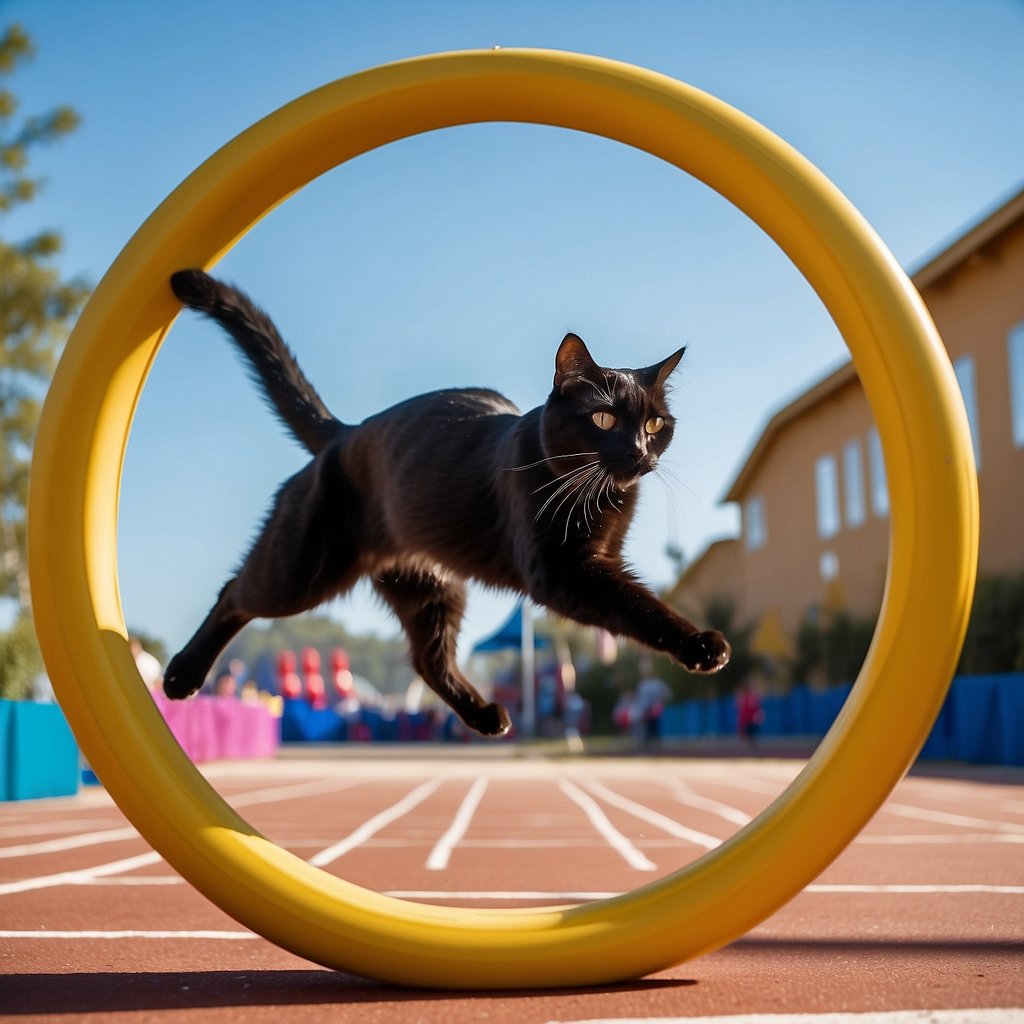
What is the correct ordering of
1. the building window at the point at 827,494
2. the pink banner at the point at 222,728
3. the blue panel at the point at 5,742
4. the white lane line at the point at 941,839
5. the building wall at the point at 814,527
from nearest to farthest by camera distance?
the white lane line at the point at 941,839
the blue panel at the point at 5,742
the pink banner at the point at 222,728
the building wall at the point at 814,527
the building window at the point at 827,494

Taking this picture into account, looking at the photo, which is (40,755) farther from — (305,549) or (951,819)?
(305,549)

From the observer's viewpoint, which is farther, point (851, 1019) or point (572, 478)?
point (572, 478)

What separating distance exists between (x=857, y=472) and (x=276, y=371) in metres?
23.1

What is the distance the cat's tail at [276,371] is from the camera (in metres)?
3.62

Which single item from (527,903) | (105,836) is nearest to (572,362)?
(527,903)

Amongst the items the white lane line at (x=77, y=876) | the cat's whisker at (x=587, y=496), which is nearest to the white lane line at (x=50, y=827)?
the white lane line at (x=77, y=876)

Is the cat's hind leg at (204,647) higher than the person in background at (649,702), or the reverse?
the cat's hind leg at (204,647)

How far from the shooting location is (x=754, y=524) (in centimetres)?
3141

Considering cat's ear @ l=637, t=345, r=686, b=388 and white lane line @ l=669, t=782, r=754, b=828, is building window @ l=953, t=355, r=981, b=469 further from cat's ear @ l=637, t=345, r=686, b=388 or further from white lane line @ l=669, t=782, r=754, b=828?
cat's ear @ l=637, t=345, r=686, b=388

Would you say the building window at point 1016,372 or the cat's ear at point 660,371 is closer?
the cat's ear at point 660,371

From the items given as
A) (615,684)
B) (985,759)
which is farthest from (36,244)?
(985,759)

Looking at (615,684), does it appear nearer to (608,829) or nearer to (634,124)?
(608,829)

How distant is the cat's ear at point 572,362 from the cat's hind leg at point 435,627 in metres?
0.91

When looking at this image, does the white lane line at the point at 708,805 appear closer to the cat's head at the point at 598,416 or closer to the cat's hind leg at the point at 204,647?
the cat's hind leg at the point at 204,647
